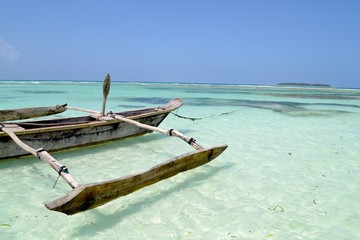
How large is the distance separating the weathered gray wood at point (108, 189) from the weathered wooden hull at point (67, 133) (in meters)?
2.44

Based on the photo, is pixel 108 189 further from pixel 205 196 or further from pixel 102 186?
pixel 205 196

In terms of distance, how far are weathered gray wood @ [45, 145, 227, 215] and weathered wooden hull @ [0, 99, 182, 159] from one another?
2.44m

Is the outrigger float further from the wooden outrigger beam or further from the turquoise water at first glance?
the turquoise water

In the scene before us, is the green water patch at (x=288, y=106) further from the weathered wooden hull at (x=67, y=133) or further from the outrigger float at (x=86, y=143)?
the weathered wooden hull at (x=67, y=133)

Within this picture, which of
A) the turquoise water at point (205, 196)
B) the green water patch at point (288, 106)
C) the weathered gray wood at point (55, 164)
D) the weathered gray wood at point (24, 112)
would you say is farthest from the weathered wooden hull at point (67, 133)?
the green water patch at point (288, 106)

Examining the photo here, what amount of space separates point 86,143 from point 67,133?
1.77 ft

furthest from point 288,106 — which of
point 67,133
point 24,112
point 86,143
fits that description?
point 67,133

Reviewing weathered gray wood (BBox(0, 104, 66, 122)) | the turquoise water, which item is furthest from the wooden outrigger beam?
weathered gray wood (BBox(0, 104, 66, 122))

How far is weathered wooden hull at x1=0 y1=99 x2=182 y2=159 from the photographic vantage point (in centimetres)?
473

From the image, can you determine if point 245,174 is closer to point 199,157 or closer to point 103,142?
point 199,157

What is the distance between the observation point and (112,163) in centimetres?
523

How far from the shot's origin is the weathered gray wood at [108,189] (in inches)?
102

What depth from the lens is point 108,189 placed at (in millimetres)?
2955

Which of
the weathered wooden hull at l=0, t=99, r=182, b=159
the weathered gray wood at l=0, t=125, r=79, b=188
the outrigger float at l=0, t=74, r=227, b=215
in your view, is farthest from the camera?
the weathered wooden hull at l=0, t=99, r=182, b=159
